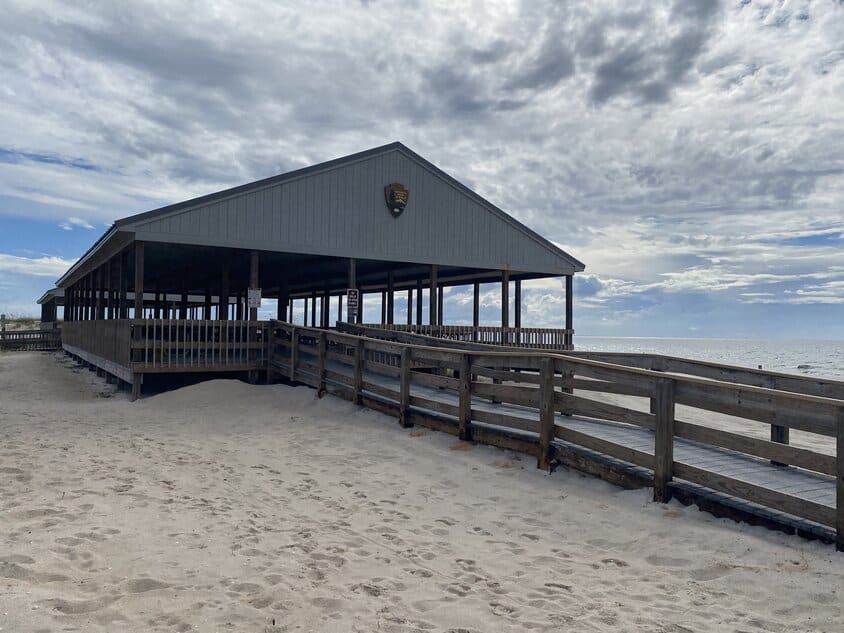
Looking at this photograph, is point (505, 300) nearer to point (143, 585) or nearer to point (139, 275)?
point (139, 275)

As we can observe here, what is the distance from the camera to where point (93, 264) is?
74.2 feet

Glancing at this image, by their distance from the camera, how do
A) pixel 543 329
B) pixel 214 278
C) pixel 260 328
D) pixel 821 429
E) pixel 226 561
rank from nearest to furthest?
1. pixel 226 561
2. pixel 821 429
3. pixel 260 328
4. pixel 543 329
5. pixel 214 278

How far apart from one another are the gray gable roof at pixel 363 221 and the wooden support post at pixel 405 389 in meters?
7.59

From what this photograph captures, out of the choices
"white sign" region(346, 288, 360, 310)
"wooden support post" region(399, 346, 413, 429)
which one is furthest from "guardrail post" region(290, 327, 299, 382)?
"wooden support post" region(399, 346, 413, 429)

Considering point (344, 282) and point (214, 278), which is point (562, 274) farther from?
point (214, 278)

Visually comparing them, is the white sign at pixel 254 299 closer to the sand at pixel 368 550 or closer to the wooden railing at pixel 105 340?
the wooden railing at pixel 105 340

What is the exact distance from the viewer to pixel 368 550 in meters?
4.88

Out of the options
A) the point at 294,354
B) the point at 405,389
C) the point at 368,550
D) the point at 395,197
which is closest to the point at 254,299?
the point at 294,354

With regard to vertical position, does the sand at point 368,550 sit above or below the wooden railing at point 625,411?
below

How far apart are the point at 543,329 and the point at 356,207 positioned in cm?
817

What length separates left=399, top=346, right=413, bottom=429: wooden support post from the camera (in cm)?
981

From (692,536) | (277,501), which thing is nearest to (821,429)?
(692,536)

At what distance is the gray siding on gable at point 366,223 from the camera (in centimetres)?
1538

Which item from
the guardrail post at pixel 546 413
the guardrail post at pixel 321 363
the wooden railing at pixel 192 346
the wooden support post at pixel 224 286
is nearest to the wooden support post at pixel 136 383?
the wooden railing at pixel 192 346
